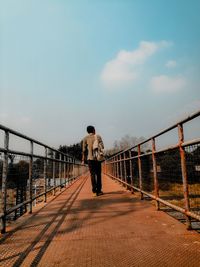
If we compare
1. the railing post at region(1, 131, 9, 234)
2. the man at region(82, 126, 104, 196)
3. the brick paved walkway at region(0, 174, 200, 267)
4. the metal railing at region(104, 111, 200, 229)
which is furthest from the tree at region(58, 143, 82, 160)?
the railing post at region(1, 131, 9, 234)

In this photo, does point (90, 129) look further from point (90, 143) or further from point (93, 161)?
point (93, 161)

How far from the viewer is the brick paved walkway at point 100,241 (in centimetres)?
230

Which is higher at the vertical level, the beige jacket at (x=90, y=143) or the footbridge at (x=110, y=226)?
the beige jacket at (x=90, y=143)

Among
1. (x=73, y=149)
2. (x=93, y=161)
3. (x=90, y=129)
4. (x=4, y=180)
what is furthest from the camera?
(x=73, y=149)

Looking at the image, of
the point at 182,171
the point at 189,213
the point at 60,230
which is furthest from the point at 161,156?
the point at 60,230

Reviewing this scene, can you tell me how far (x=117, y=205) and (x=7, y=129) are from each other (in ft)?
8.75

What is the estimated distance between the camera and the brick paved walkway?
2.30 m

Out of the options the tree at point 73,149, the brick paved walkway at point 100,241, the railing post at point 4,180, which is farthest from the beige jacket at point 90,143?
the tree at point 73,149

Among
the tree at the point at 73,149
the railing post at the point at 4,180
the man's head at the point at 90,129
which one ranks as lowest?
the railing post at the point at 4,180

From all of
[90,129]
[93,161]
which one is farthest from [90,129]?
[93,161]

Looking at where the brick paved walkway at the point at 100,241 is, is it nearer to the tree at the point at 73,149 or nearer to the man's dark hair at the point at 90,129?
the man's dark hair at the point at 90,129

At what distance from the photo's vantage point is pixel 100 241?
9.34ft

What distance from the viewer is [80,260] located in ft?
7.63

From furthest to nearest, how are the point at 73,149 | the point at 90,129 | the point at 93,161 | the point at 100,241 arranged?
1. the point at 73,149
2. the point at 90,129
3. the point at 93,161
4. the point at 100,241
